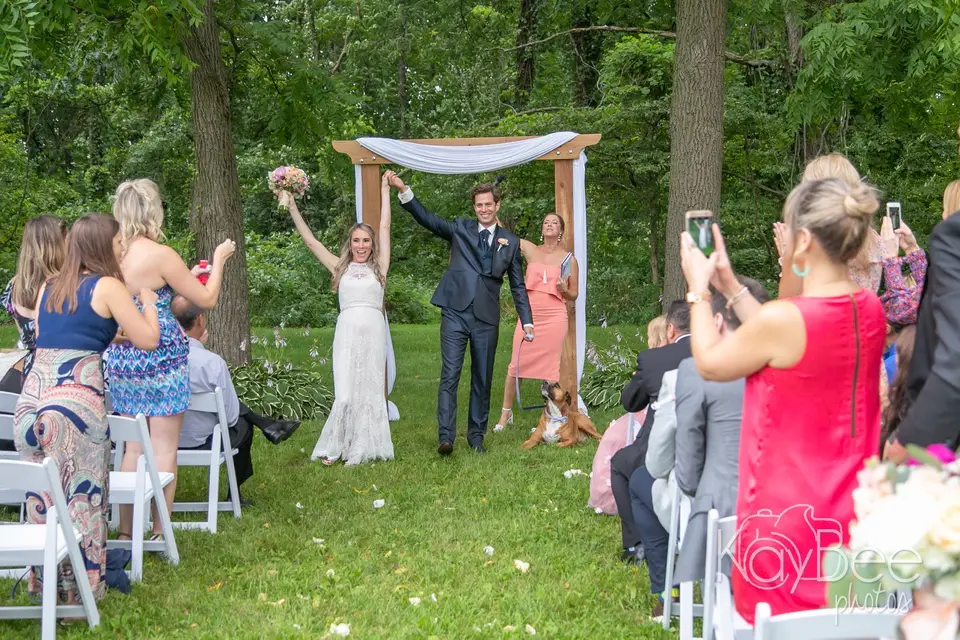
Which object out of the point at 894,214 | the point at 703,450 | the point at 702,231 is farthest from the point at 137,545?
the point at 894,214

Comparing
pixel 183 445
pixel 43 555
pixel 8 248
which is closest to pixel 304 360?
pixel 8 248

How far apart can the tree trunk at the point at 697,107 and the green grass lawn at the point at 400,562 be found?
2.67m

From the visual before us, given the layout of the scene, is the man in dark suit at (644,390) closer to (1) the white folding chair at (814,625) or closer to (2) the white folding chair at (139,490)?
(2) the white folding chair at (139,490)

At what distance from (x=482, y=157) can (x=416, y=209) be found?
3.91ft

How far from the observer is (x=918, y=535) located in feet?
5.57

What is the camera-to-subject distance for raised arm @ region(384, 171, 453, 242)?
782 cm

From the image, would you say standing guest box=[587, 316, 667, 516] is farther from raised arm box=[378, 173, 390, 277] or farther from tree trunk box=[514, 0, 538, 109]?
tree trunk box=[514, 0, 538, 109]

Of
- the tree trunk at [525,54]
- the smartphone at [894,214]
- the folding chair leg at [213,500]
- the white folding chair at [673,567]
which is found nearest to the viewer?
the white folding chair at [673,567]

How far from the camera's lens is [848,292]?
8.64 ft

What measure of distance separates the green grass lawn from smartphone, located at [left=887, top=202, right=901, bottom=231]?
6.58 ft

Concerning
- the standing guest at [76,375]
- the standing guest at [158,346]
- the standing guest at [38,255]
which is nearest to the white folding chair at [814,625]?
the standing guest at [76,375]

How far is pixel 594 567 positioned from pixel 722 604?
2365 mm

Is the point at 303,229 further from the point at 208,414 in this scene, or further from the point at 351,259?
the point at 208,414

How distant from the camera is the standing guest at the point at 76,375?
4.31 m
